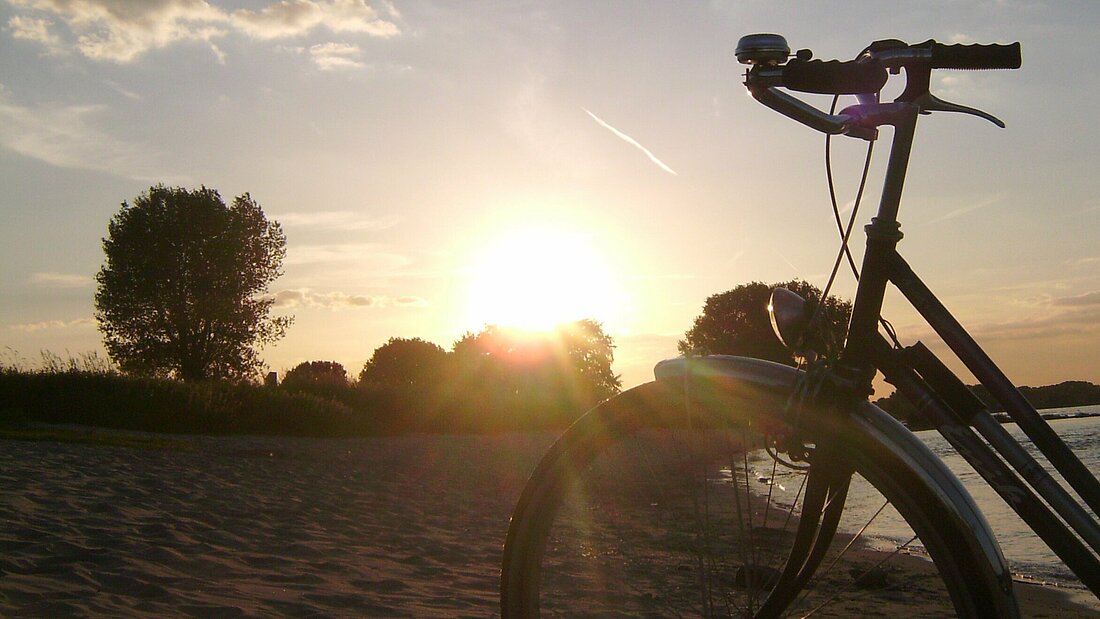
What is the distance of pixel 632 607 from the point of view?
4.94 metres

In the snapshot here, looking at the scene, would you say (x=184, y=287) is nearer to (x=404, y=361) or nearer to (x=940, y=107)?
(x=404, y=361)

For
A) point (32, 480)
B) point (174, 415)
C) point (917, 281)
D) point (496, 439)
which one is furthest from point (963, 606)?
point (496, 439)

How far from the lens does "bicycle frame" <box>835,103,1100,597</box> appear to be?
1.97 metres

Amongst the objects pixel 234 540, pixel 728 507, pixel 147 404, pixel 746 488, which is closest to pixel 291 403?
pixel 147 404

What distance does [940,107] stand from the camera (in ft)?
6.84

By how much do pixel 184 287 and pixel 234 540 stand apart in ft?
105

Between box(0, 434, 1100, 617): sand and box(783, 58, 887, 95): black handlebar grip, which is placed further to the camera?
box(0, 434, 1100, 617): sand

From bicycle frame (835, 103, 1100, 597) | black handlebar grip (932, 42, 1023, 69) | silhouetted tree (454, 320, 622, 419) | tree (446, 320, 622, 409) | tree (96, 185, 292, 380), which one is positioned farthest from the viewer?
tree (446, 320, 622, 409)

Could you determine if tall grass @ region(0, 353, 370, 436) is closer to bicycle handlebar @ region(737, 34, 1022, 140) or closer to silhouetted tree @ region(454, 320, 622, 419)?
bicycle handlebar @ region(737, 34, 1022, 140)

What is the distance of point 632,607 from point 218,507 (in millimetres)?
4410

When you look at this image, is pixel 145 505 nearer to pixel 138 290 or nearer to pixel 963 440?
pixel 963 440

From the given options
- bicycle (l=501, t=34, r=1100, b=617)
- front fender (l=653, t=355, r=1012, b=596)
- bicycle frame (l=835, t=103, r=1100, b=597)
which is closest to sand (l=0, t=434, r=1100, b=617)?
bicycle (l=501, t=34, r=1100, b=617)

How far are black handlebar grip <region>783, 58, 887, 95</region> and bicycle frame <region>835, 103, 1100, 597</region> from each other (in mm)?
100

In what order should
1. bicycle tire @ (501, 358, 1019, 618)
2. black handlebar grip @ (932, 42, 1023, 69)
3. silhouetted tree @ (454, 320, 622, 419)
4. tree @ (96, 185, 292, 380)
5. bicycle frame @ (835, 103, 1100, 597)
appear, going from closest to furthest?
bicycle tire @ (501, 358, 1019, 618)
bicycle frame @ (835, 103, 1100, 597)
black handlebar grip @ (932, 42, 1023, 69)
tree @ (96, 185, 292, 380)
silhouetted tree @ (454, 320, 622, 419)
